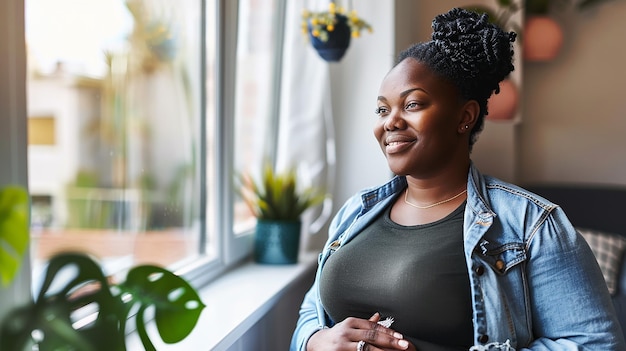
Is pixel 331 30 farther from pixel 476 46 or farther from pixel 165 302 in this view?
pixel 165 302

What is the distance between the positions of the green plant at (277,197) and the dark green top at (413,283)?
0.89m

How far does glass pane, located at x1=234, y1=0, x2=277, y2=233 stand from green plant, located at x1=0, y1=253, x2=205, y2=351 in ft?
5.14

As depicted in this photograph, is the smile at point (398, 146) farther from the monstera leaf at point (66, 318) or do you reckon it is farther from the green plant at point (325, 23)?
the green plant at point (325, 23)

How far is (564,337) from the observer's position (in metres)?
1.33

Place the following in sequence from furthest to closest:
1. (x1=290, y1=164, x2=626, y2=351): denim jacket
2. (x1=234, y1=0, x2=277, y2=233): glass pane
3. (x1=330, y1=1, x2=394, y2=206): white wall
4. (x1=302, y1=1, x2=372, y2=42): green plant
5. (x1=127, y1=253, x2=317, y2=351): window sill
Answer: (x1=330, y1=1, x2=394, y2=206): white wall < (x1=234, y1=0, x2=277, y2=233): glass pane < (x1=302, y1=1, x2=372, y2=42): green plant < (x1=127, y1=253, x2=317, y2=351): window sill < (x1=290, y1=164, x2=626, y2=351): denim jacket

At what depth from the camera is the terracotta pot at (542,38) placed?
3.52 meters

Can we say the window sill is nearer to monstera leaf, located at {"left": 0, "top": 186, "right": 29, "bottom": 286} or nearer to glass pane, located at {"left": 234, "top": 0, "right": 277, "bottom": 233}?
glass pane, located at {"left": 234, "top": 0, "right": 277, "bottom": 233}

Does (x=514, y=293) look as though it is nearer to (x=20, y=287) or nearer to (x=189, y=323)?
(x=189, y=323)

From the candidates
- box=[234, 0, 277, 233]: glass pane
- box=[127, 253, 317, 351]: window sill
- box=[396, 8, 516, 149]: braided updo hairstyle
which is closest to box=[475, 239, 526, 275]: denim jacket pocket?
box=[396, 8, 516, 149]: braided updo hairstyle

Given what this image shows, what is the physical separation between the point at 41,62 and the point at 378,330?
2.74ft

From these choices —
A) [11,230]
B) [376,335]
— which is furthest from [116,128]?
[11,230]

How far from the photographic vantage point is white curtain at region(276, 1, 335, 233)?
264 centimetres

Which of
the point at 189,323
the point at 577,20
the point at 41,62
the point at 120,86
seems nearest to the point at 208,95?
the point at 120,86

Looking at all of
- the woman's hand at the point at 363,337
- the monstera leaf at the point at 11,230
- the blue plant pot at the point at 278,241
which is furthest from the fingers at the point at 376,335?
the blue plant pot at the point at 278,241
